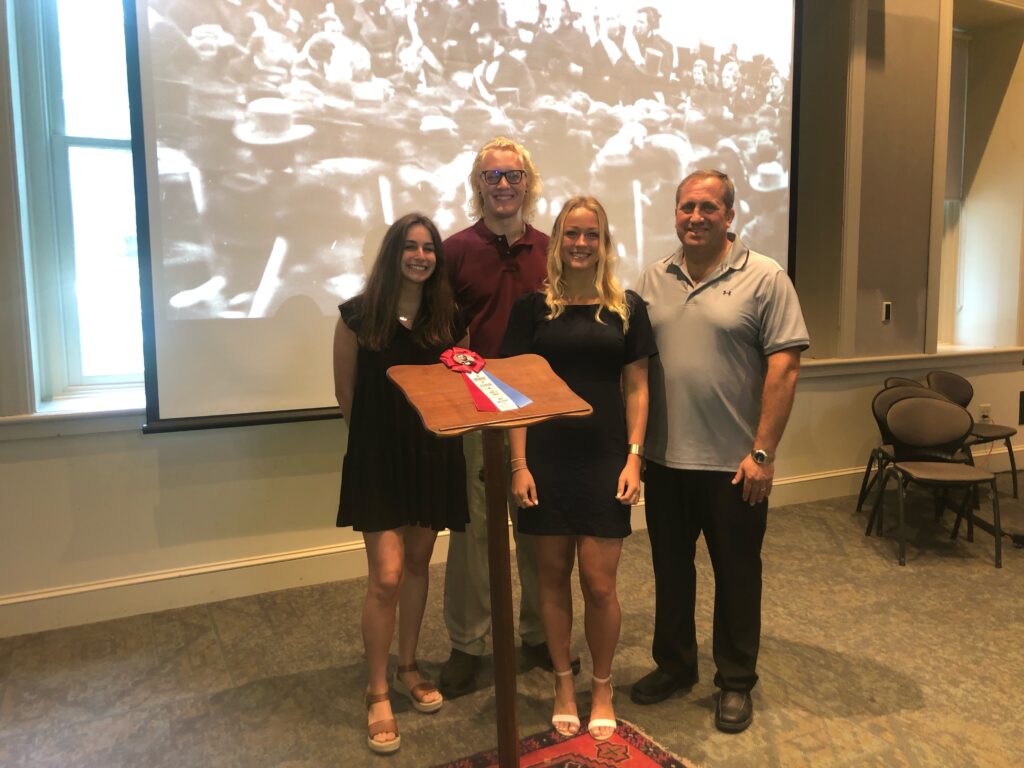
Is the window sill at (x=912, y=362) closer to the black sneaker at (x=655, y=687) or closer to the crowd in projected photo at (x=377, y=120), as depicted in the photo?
the crowd in projected photo at (x=377, y=120)

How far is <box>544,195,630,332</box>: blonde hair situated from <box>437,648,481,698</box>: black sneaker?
3.85ft

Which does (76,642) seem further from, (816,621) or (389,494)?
(816,621)

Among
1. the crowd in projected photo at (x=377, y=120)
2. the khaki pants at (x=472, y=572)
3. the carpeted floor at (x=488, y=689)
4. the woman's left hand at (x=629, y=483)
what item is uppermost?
the crowd in projected photo at (x=377, y=120)

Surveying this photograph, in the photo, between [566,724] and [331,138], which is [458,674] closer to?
[566,724]

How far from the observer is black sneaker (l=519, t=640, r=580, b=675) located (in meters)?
2.34

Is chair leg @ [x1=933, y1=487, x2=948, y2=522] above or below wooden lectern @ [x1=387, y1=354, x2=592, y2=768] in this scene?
below

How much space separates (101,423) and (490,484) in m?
1.95

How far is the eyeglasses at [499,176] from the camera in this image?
2.07m

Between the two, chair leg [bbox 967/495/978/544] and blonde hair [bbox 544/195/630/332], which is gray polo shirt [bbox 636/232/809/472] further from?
chair leg [bbox 967/495/978/544]

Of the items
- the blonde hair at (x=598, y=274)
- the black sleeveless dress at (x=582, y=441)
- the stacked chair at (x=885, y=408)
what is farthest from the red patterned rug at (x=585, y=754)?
the stacked chair at (x=885, y=408)

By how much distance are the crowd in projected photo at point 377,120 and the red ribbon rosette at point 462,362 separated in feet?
4.90

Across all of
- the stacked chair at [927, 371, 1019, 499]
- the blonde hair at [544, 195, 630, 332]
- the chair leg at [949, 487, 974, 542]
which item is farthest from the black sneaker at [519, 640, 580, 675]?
the stacked chair at [927, 371, 1019, 499]

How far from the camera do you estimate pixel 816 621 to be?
107 inches

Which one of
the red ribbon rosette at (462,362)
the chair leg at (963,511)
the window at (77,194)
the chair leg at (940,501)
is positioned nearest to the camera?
the red ribbon rosette at (462,362)
